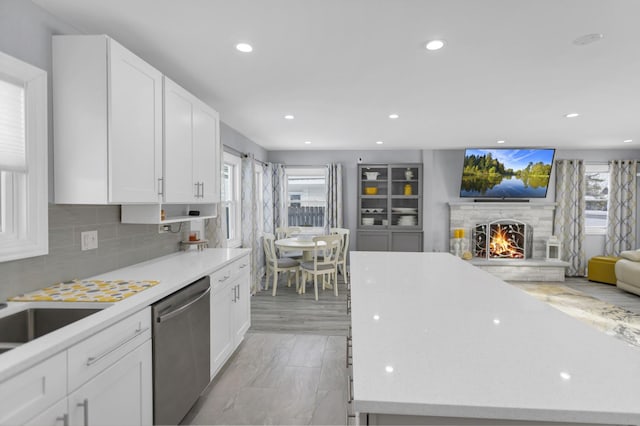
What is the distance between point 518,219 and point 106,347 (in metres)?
6.81

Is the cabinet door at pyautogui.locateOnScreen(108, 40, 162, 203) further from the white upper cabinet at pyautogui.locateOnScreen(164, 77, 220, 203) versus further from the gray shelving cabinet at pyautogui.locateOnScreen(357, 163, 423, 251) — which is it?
the gray shelving cabinet at pyautogui.locateOnScreen(357, 163, 423, 251)

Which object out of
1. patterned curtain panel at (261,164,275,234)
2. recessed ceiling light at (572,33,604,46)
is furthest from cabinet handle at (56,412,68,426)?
patterned curtain panel at (261,164,275,234)

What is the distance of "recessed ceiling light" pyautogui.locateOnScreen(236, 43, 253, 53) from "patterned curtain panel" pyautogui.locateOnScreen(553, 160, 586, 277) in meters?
6.40

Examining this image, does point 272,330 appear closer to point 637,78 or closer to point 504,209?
point 637,78

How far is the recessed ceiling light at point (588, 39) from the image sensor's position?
2.06m

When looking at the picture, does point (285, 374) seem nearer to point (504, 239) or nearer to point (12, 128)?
point (12, 128)

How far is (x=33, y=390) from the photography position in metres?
1.08

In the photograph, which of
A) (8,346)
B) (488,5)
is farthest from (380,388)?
(488,5)

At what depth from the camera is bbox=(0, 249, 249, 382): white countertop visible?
1.07 m

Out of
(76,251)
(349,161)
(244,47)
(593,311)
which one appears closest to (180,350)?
(76,251)

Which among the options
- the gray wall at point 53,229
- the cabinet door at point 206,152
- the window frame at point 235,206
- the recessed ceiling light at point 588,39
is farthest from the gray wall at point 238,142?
the recessed ceiling light at point 588,39

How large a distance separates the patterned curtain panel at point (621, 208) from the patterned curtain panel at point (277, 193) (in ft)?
20.4

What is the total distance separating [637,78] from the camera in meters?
2.77

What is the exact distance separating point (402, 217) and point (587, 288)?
3211 millimetres
